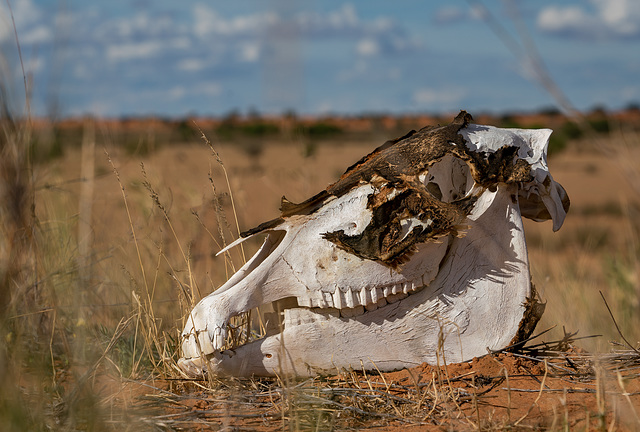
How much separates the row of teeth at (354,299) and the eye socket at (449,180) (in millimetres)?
489

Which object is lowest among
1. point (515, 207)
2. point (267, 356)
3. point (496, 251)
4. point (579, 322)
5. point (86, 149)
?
point (579, 322)

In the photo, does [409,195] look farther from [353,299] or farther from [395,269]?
[353,299]

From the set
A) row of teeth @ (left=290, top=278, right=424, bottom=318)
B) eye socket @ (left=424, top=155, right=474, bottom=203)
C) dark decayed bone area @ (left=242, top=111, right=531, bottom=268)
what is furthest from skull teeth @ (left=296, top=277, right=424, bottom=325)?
eye socket @ (left=424, top=155, right=474, bottom=203)

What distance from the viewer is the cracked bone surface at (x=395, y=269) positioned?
279 cm

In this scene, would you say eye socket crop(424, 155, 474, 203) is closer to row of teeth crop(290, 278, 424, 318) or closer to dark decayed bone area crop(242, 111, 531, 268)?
dark decayed bone area crop(242, 111, 531, 268)

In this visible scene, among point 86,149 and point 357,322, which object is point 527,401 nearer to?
point 357,322

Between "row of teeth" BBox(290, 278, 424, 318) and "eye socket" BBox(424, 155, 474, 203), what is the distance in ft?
1.60

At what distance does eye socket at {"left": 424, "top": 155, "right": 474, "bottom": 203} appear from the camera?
10.1 ft

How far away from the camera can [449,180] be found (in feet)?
10.4

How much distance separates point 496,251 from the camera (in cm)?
300

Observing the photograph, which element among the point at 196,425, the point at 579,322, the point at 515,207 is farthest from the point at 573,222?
the point at 196,425

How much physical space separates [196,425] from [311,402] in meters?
0.46

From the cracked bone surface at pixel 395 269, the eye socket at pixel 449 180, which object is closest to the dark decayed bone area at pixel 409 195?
the cracked bone surface at pixel 395 269

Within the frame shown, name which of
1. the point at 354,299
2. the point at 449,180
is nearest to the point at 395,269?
the point at 354,299
